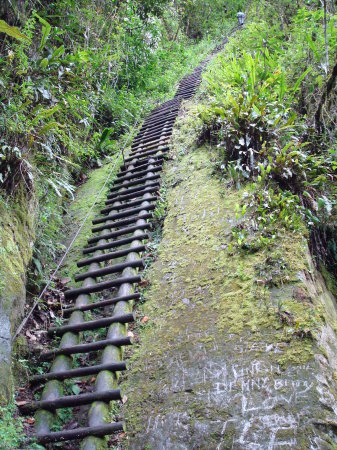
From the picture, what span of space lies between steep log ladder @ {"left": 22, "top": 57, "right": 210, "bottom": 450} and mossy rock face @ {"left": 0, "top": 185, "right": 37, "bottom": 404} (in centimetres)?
31

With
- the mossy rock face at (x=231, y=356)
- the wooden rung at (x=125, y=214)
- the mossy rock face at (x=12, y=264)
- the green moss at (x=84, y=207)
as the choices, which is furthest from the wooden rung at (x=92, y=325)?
→ the wooden rung at (x=125, y=214)

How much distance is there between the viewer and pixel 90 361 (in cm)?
287

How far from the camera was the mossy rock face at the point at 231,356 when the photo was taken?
6.40 ft

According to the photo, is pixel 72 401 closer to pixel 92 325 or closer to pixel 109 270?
pixel 92 325

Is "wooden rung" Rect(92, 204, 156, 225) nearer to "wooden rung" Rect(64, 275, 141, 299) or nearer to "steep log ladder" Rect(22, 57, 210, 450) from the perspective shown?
"steep log ladder" Rect(22, 57, 210, 450)

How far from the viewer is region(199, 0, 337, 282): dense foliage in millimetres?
3146

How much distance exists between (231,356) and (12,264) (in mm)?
1650

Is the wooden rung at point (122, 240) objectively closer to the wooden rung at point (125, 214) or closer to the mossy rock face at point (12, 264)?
the wooden rung at point (125, 214)

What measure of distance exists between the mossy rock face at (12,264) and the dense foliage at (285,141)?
165 cm

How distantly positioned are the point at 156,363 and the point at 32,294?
1296 mm

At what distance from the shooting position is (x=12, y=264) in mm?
2818

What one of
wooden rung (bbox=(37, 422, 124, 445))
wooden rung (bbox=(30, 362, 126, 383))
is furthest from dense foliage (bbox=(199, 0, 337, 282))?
wooden rung (bbox=(37, 422, 124, 445))

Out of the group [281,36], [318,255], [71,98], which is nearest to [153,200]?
[71,98]

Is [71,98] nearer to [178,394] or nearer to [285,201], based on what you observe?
[285,201]
